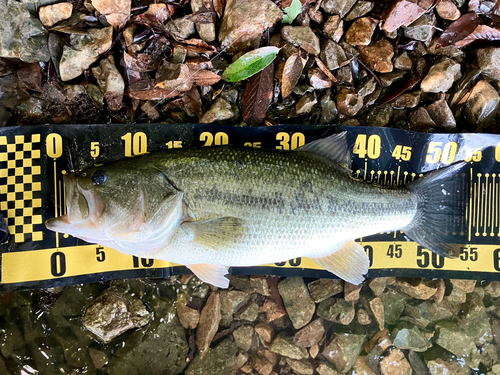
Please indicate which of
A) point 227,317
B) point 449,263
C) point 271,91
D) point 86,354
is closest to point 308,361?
point 227,317

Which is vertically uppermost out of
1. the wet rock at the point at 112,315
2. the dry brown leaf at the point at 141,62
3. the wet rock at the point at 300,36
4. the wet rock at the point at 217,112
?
the wet rock at the point at 300,36

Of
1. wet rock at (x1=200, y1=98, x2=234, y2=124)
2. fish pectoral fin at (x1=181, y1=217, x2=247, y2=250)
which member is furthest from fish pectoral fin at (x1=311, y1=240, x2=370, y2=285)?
wet rock at (x1=200, y1=98, x2=234, y2=124)

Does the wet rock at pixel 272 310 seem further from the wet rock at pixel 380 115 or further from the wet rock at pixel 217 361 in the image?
the wet rock at pixel 380 115

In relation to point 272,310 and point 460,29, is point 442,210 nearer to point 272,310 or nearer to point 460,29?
point 460,29

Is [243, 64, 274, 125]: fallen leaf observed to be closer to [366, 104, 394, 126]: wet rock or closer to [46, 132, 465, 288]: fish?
[46, 132, 465, 288]: fish

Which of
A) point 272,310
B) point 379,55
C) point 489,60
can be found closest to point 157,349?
point 272,310

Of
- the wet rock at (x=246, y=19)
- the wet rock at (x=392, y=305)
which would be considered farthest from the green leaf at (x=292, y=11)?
the wet rock at (x=392, y=305)

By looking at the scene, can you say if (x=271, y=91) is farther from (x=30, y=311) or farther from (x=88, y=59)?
(x=30, y=311)
